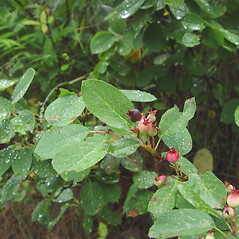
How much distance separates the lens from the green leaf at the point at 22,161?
688 millimetres

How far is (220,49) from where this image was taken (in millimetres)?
1036

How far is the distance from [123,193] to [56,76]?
75cm

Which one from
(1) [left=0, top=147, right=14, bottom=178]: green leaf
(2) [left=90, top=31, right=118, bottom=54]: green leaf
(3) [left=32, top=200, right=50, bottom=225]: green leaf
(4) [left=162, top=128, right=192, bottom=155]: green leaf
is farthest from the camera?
(2) [left=90, top=31, right=118, bottom=54]: green leaf

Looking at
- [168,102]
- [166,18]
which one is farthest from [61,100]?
[168,102]

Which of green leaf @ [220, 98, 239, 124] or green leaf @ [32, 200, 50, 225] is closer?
green leaf @ [32, 200, 50, 225]

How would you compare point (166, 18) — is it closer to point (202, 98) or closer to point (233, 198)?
point (202, 98)

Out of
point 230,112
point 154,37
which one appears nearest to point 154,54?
point 154,37

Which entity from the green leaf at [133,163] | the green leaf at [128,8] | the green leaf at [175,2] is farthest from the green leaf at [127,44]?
the green leaf at [133,163]

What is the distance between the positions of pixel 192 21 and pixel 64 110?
51 centimetres

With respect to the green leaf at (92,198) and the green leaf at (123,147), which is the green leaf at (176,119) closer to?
the green leaf at (123,147)

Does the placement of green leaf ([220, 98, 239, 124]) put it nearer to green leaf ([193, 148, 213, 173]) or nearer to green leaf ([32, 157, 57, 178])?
green leaf ([193, 148, 213, 173])

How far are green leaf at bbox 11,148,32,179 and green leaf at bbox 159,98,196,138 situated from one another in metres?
0.37

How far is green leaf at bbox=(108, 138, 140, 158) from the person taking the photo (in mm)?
483

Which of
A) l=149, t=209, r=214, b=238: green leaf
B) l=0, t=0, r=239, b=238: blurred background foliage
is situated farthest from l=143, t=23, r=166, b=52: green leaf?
l=149, t=209, r=214, b=238: green leaf
